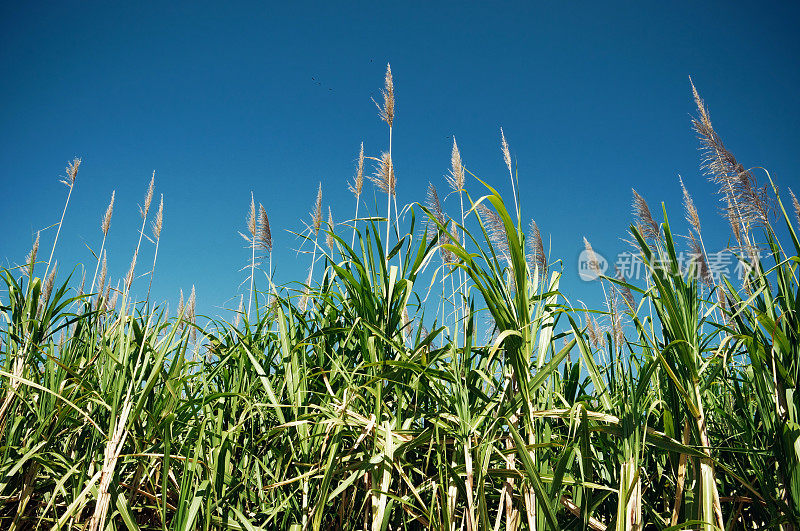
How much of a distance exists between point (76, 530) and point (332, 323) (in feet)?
3.06

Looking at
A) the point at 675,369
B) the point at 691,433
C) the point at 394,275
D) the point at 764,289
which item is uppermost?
the point at 394,275

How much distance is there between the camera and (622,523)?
39.0 inches

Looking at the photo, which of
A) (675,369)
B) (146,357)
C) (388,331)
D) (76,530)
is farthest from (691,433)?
(76,530)

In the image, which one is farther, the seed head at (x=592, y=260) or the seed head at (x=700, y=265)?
the seed head at (x=592, y=260)

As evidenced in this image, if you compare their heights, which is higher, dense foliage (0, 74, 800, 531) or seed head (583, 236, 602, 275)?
seed head (583, 236, 602, 275)

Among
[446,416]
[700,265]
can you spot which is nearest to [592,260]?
[700,265]

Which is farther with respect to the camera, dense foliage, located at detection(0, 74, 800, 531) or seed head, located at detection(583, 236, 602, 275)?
seed head, located at detection(583, 236, 602, 275)

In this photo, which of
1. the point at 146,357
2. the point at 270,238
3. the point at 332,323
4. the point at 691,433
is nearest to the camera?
the point at 691,433

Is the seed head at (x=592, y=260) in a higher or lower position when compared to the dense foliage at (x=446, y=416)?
higher

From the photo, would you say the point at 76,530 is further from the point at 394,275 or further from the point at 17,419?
the point at 394,275

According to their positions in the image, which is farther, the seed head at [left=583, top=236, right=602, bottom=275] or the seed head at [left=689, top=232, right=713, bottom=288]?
the seed head at [left=583, top=236, right=602, bottom=275]

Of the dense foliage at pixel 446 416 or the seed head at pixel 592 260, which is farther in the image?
the seed head at pixel 592 260

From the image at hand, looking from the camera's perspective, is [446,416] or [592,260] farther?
[592,260]

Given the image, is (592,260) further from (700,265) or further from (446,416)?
(446,416)
